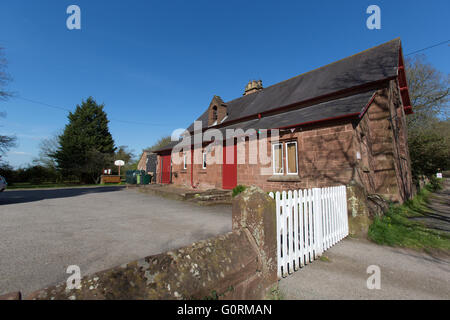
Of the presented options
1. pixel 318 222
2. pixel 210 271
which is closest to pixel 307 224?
pixel 318 222

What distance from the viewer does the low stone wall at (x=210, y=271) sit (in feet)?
4.80

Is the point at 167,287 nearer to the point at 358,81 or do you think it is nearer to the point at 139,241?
the point at 139,241

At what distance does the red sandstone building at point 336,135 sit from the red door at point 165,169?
6.23m

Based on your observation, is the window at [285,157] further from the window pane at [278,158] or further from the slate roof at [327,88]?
the slate roof at [327,88]

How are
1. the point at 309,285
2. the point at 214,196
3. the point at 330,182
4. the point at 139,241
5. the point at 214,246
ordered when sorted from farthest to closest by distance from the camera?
the point at 214,196 < the point at 330,182 < the point at 139,241 < the point at 309,285 < the point at 214,246

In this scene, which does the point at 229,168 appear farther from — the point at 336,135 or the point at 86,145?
the point at 86,145

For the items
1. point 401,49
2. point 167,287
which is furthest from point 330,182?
point 401,49

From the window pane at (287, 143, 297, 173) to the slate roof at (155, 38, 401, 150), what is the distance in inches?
42.6

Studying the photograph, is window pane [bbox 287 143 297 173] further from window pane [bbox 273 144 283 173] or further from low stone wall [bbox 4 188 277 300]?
low stone wall [bbox 4 188 277 300]

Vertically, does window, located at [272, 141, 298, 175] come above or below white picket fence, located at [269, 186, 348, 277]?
above

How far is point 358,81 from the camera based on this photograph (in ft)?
34.0

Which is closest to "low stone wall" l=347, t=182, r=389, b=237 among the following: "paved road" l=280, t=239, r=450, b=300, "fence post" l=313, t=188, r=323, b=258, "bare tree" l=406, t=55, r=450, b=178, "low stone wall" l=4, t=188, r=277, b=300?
"paved road" l=280, t=239, r=450, b=300

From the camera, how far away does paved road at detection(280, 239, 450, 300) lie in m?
2.79

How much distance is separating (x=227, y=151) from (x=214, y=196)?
12.3 ft
